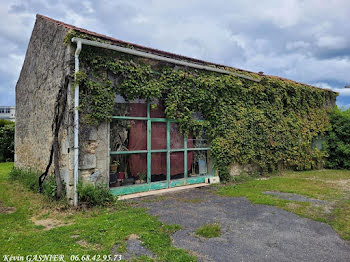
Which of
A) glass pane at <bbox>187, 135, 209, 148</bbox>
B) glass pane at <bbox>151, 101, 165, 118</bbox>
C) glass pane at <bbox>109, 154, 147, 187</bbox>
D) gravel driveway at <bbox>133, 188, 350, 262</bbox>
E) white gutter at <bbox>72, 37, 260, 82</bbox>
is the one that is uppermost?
white gutter at <bbox>72, 37, 260, 82</bbox>

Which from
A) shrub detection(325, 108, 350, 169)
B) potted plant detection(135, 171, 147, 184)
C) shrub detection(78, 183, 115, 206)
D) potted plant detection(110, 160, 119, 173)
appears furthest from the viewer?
shrub detection(325, 108, 350, 169)

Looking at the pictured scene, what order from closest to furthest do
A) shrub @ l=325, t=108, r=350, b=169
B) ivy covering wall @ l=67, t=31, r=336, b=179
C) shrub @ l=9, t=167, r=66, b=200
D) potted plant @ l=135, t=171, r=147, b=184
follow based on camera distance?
shrub @ l=9, t=167, r=66, b=200 → ivy covering wall @ l=67, t=31, r=336, b=179 → potted plant @ l=135, t=171, r=147, b=184 → shrub @ l=325, t=108, r=350, b=169

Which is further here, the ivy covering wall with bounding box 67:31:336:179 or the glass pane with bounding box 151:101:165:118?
the glass pane with bounding box 151:101:165:118

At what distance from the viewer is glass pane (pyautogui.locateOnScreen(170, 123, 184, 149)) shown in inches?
269

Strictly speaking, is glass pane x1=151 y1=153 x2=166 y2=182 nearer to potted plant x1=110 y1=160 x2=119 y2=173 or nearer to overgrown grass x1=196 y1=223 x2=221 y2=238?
potted plant x1=110 y1=160 x2=119 y2=173

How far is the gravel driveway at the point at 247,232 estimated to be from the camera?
302cm

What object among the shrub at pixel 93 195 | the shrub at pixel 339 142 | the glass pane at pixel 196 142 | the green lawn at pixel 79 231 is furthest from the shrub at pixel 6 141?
the shrub at pixel 339 142

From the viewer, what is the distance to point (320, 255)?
9.91 feet

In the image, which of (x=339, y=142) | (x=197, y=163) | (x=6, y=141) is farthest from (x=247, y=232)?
(x=6, y=141)

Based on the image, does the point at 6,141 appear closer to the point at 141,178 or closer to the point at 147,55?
the point at 141,178

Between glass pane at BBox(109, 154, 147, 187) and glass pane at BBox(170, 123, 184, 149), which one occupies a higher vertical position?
glass pane at BBox(170, 123, 184, 149)

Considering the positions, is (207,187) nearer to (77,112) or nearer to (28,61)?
(77,112)

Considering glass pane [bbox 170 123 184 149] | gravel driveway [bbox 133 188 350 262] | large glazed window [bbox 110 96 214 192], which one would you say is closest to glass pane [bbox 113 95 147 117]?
large glazed window [bbox 110 96 214 192]

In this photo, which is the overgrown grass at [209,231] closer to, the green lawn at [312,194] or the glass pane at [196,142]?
the green lawn at [312,194]
